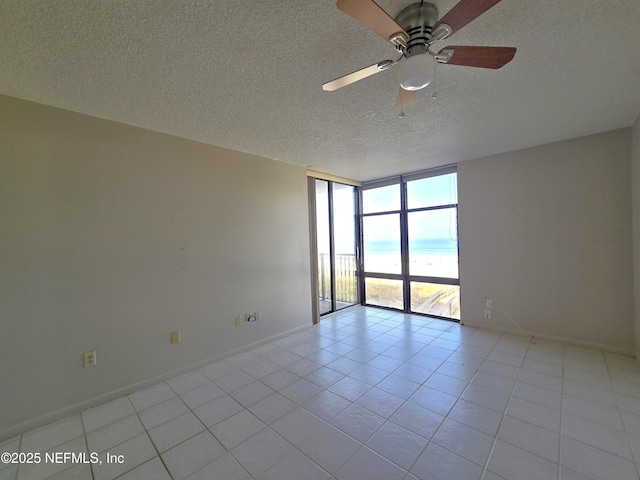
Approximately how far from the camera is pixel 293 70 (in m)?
1.66

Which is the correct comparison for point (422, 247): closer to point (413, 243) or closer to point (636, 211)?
point (413, 243)

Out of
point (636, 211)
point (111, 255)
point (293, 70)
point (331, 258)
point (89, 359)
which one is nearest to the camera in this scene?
point (293, 70)

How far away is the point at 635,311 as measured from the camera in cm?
269

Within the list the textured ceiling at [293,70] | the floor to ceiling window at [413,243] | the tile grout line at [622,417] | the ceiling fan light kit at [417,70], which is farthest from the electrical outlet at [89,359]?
the floor to ceiling window at [413,243]

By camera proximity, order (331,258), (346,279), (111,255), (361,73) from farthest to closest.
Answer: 1. (346,279)
2. (331,258)
3. (111,255)
4. (361,73)

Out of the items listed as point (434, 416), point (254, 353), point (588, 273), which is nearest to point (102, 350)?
point (254, 353)

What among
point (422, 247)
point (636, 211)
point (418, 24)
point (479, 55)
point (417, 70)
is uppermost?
point (418, 24)

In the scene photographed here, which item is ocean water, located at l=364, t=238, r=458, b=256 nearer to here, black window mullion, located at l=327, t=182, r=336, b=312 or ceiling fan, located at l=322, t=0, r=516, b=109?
black window mullion, located at l=327, t=182, r=336, b=312

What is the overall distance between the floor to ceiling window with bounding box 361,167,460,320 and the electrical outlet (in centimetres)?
405

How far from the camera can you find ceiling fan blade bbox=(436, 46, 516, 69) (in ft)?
4.04

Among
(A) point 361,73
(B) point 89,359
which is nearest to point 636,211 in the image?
(A) point 361,73

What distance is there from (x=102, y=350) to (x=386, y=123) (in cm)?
328

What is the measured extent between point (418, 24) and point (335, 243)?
3.68 meters

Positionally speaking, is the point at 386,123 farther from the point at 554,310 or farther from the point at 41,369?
the point at 41,369
